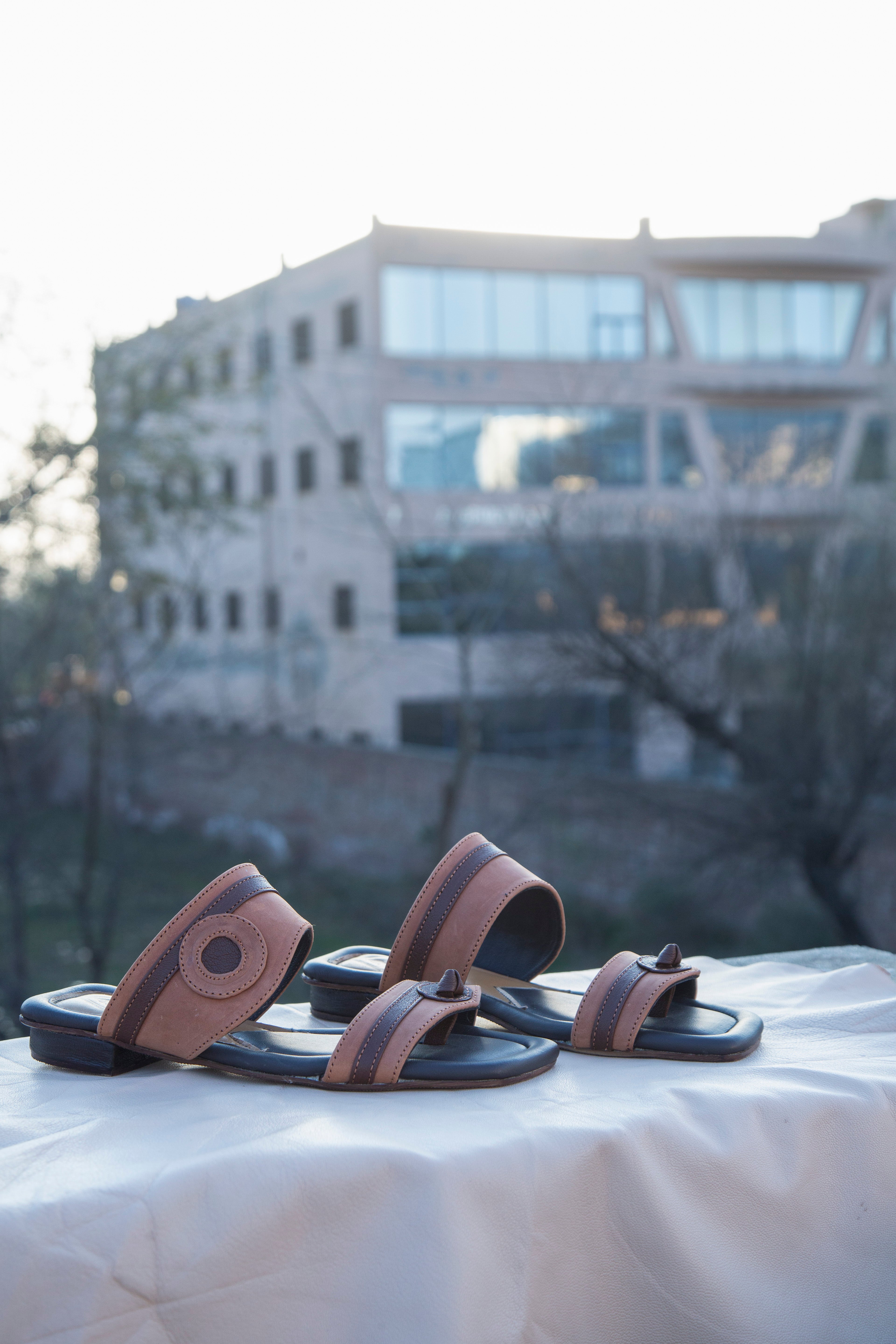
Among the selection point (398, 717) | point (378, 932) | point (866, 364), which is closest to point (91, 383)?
point (378, 932)

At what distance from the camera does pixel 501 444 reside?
23375mm

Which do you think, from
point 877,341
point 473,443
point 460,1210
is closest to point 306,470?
point 473,443

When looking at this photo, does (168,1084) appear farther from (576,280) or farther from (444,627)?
(576,280)

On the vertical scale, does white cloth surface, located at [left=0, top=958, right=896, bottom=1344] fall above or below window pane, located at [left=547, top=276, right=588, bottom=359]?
below

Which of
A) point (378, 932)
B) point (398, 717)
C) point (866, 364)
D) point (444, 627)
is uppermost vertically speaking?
point (866, 364)

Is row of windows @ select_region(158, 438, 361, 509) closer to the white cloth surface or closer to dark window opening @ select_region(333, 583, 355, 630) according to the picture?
dark window opening @ select_region(333, 583, 355, 630)

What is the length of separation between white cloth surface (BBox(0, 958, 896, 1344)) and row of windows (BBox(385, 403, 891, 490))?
53.7ft

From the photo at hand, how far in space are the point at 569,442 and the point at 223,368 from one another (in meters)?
10.1

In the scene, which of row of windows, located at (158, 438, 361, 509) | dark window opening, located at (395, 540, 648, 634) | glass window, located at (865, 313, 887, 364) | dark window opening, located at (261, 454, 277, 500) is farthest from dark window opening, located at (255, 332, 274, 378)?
glass window, located at (865, 313, 887, 364)

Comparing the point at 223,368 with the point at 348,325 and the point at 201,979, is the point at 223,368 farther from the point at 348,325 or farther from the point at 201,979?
the point at 348,325

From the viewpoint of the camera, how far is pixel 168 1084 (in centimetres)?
154

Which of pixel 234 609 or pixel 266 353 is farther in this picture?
pixel 234 609

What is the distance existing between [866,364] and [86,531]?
22999 mm

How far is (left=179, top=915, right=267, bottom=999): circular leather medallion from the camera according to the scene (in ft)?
4.98
